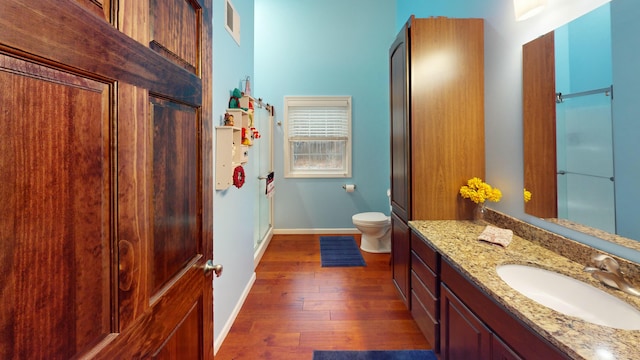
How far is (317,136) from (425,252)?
274 centimetres

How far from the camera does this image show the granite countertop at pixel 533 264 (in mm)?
712

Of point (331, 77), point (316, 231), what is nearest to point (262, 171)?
point (316, 231)

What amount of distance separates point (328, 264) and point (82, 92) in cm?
278

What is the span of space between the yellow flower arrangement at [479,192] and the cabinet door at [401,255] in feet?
1.48

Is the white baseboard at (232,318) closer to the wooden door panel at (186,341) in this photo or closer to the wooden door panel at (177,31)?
the wooden door panel at (186,341)

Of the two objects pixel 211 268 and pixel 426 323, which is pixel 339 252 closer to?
pixel 426 323

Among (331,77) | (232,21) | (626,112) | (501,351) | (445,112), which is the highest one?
(331,77)

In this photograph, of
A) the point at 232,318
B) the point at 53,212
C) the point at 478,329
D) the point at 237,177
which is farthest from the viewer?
the point at 232,318

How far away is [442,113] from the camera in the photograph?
1.84m

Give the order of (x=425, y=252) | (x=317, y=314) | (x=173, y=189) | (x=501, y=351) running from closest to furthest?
(x=173, y=189) < (x=501, y=351) < (x=425, y=252) < (x=317, y=314)

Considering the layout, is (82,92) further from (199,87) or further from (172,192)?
(199,87)

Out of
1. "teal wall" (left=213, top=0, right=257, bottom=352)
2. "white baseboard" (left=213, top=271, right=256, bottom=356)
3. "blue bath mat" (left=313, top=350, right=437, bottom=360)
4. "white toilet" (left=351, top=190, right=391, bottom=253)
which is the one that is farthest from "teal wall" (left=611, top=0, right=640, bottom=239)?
"white toilet" (left=351, top=190, right=391, bottom=253)

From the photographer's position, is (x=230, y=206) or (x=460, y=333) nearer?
(x=460, y=333)

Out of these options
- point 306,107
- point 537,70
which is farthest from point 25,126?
point 306,107
